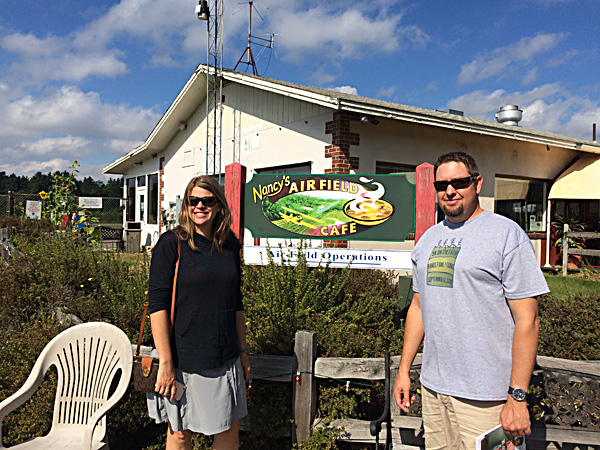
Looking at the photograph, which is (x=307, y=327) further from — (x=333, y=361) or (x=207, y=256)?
(x=207, y=256)

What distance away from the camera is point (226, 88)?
1191cm

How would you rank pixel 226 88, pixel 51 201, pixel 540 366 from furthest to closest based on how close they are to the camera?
pixel 226 88 < pixel 51 201 < pixel 540 366

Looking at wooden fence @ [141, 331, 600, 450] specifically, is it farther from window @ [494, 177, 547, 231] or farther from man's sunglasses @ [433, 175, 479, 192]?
window @ [494, 177, 547, 231]

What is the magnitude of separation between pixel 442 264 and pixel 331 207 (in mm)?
3211

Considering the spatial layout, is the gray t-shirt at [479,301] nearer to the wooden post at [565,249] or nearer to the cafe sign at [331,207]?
the cafe sign at [331,207]

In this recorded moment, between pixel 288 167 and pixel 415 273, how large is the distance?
7524mm

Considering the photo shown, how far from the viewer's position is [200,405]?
→ 235 centimetres

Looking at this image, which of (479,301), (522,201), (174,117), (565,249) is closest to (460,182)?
(479,301)

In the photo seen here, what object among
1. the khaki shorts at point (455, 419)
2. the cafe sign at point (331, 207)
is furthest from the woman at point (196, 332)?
the cafe sign at point (331, 207)

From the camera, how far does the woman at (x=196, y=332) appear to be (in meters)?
2.30

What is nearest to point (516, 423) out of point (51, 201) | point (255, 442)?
point (255, 442)

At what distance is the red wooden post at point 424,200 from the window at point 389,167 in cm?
380

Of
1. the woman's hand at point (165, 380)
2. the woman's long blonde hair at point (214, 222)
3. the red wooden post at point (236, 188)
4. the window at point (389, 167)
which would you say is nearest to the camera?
the woman's hand at point (165, 380)

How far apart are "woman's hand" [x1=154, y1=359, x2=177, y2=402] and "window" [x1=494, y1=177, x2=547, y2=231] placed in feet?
32.8
